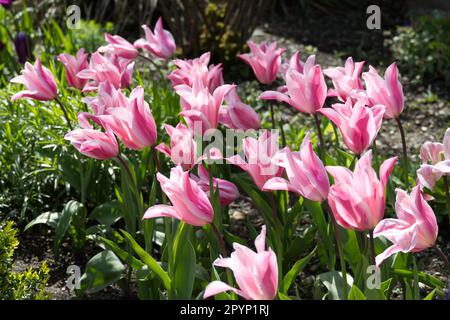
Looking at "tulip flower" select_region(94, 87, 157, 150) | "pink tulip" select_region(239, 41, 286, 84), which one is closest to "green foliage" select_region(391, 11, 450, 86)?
"pink tulip" select_region(239, 41, 286, 84)

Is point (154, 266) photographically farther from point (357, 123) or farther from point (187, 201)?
point (357, 123)

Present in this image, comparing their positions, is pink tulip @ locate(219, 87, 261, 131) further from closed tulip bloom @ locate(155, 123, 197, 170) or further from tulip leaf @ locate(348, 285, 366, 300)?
tulip leaf @ locate(348, 285, 366, 300)

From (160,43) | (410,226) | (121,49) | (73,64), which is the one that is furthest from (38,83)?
(410,226)

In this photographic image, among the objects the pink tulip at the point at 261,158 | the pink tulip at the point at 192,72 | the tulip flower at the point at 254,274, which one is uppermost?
the pink tulip at the point at 192,72

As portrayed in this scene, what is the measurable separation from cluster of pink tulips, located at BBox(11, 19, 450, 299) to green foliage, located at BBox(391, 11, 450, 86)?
91.4 inches

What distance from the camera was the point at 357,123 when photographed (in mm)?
2293

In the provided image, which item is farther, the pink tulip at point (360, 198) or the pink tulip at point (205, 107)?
the pink tulip at point (205, 107)

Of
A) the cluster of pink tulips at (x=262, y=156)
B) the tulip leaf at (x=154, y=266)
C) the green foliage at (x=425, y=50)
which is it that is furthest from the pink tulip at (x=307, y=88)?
the green foliage at (x=425, y=50)

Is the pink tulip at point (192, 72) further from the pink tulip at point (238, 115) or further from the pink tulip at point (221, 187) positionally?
the pink tulip at point (221, 187)

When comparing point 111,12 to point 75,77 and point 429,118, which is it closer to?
point 429,118

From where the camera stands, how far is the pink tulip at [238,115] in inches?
108

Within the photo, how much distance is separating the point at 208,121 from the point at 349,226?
2.09 ft

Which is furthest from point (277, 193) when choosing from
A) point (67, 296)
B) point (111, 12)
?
point (111, 12)

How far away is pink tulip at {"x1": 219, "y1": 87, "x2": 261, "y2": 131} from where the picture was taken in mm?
2746
